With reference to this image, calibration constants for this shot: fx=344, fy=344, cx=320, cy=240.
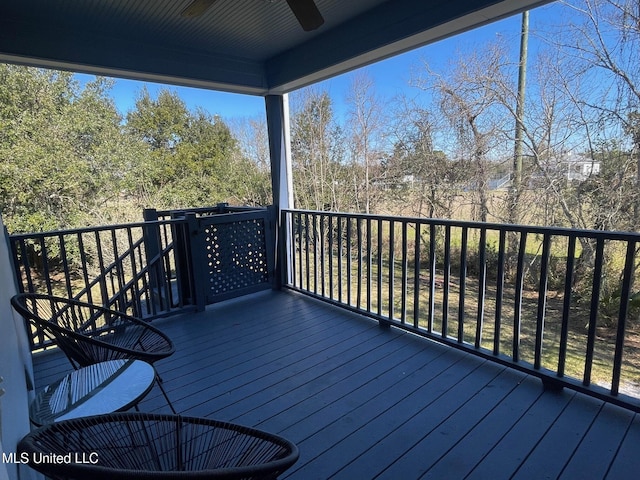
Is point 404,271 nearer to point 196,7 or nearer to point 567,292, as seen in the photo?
point 567,292

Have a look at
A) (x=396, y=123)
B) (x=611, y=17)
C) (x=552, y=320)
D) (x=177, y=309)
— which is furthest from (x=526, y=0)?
(x=396, y=123)

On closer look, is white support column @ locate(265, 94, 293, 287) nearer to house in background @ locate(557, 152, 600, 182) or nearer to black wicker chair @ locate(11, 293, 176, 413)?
black wicker chair @ locate(11, 293, 176, 413)

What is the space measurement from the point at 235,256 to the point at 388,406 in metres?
2.38

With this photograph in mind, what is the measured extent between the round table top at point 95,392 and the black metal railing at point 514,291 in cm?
180

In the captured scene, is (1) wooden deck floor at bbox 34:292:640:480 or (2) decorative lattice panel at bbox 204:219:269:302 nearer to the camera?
(1) wooden deck floor at bbox 34:292:640:480

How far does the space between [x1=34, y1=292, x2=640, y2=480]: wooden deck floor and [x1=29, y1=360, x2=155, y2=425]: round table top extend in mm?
578

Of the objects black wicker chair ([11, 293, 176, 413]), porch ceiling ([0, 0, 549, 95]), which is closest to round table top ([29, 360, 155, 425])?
black wicker chair ([11, 293, 176, 413])

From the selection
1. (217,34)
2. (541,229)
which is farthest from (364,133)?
(541,229)

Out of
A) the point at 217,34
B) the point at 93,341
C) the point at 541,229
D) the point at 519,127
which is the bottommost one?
the point at 93,341

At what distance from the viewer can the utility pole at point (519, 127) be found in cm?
504

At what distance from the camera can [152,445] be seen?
3.64ft

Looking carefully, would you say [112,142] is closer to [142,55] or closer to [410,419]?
[142,55]

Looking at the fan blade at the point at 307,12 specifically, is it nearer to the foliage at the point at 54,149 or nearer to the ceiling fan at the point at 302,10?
the ceiling fan at the point at 302,10

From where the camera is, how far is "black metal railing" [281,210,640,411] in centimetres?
197
